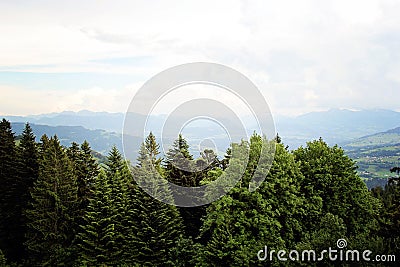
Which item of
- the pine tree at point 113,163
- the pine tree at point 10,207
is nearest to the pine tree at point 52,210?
the pine tree at point 10,207

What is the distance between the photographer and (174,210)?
121ft

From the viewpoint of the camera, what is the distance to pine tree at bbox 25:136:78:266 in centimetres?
3788

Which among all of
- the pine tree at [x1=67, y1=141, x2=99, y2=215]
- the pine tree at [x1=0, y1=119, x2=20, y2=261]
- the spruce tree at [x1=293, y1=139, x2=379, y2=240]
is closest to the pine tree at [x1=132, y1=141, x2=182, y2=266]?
the pine tree at [x1=67, y1=141, x2=99, y2=215]

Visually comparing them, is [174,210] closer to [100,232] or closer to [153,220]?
[153,220]

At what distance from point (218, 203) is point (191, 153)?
48.2 feet

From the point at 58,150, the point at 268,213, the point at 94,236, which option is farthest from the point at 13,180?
the point at 268,213

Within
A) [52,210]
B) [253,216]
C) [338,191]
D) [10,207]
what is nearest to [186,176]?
[253,216]

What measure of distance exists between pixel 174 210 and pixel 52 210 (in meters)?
13.5

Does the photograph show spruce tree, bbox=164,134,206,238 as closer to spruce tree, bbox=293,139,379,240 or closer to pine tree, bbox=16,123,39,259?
spruce tree, bbox=293,139,379,240

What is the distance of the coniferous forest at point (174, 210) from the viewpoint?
28.3m

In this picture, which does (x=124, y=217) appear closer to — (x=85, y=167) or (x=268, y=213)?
(x=85, y=167)

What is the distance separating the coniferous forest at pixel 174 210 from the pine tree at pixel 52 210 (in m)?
0.11

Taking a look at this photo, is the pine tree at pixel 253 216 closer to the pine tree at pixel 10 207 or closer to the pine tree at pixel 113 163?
the pine tree at pixel 113 163

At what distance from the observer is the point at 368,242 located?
21562 millimetres
